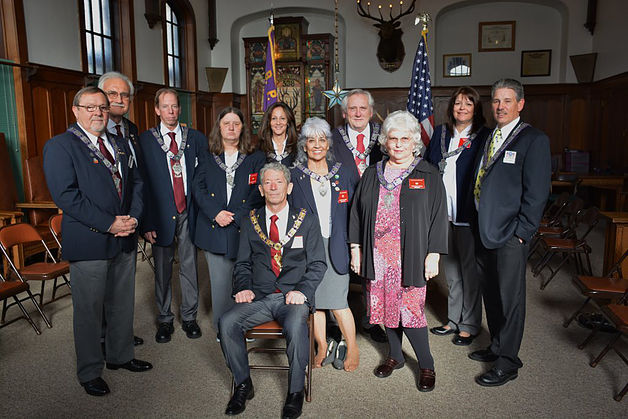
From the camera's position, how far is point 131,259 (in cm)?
308

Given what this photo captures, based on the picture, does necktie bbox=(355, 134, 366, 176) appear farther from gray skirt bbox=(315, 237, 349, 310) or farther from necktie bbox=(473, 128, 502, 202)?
necktie bbox=(473, 128, 502, 202)

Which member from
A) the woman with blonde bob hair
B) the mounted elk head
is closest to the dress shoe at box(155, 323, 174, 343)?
the woman with blonde bob hair

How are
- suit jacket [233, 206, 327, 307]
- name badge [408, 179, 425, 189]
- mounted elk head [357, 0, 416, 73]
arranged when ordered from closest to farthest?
name badge [408, 179, 425, 189] → suit jacket [233, 206, 327, 307] → mounted elk head [357, 0, 416, 73]

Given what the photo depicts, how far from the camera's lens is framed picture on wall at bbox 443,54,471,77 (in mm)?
10453

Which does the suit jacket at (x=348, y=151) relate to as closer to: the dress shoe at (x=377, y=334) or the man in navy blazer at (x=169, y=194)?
the man in navy blazer at (x=169, y=194)

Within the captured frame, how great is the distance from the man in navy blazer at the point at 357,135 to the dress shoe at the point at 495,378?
2.91ft

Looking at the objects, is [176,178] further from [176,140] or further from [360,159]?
[360,159]

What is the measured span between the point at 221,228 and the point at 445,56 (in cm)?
862

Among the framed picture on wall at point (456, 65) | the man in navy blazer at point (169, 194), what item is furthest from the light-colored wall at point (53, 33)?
the framed picture on wall at point (456, 65)

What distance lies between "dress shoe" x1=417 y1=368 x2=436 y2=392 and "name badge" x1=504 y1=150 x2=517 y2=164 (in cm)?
132

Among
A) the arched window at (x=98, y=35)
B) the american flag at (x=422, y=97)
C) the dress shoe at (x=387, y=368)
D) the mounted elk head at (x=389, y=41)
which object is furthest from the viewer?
the mounted elk head at (x=389, y=41)

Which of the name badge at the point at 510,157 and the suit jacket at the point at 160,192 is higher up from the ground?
the name badge at the point at 510,157

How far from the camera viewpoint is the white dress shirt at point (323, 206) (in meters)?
3.01

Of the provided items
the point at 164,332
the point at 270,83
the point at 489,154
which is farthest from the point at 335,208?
the point at 270,83
